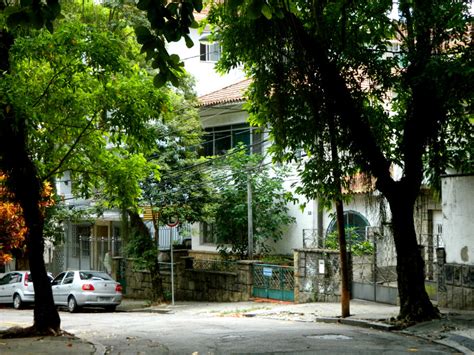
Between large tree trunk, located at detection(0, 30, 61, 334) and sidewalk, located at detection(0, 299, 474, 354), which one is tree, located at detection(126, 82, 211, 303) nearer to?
sidewalk, located at detection(0, 299, 474, 354)

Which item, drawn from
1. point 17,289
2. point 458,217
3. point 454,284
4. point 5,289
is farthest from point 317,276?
point 5,289

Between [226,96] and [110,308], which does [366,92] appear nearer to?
[110,308]

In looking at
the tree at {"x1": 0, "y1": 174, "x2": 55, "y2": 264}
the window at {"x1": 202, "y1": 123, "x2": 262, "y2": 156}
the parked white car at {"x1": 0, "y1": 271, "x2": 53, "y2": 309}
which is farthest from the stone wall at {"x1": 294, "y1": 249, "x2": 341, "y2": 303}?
the parked white car at {"x1": 0, "y1": 271, "x2": 53, "y2": 309}

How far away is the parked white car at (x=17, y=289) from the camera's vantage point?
2862 cm

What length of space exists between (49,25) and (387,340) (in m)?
9.11

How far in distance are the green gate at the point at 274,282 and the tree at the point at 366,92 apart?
7.78 m

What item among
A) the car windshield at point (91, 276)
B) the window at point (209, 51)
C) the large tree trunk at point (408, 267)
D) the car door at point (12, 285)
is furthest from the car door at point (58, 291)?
the large tree trunk at point (408, 267)

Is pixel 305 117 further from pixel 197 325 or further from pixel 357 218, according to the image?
pixel 357 218

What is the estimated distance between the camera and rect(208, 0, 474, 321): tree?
14.4 metres

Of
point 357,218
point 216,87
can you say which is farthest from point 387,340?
point 216,87

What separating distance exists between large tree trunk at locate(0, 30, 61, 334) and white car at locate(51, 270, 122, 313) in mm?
10884

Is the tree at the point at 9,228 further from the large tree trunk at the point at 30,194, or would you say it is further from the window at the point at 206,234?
the window at the point at 206,234

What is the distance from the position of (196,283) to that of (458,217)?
12887 millimetres

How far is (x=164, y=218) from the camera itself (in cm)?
2667
